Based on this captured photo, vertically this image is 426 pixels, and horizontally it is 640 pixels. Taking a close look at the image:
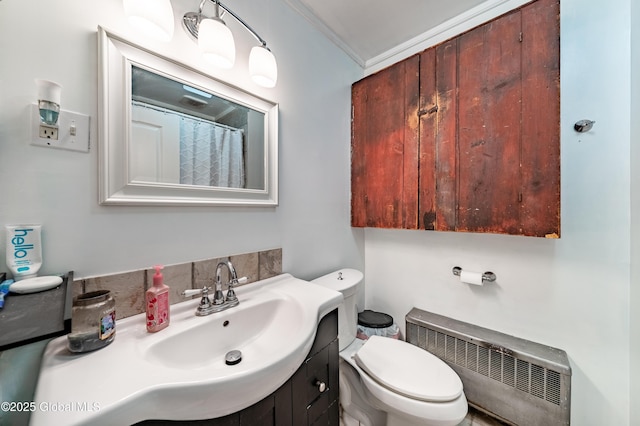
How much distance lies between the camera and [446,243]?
142 cm

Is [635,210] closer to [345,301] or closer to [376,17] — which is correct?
[345,301]

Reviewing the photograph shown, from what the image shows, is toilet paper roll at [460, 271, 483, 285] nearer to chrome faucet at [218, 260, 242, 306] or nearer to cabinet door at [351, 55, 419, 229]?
cabinet door at [351, 55, 419, 229]

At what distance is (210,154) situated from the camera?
3.07 ft

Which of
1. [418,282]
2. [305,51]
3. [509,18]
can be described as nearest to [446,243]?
[418,282]

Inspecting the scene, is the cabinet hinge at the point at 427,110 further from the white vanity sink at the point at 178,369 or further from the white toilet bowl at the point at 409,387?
the white toilet bowl at the point at 409,387

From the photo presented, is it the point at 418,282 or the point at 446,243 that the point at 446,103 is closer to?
the point at 446,243

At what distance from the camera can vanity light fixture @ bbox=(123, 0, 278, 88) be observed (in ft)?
2.17

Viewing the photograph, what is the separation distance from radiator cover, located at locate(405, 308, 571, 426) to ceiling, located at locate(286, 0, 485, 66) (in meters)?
1.83

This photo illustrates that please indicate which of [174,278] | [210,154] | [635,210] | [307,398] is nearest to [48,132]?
[210,154]

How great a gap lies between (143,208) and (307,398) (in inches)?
33.4

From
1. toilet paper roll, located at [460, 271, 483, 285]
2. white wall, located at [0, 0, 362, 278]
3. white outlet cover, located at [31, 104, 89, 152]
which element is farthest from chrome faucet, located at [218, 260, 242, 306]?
toilet paper roll, located at [460, 271, 483, 285]

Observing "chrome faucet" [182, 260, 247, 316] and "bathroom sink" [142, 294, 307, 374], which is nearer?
"bathroom sink" [142, 294, 307, 374]

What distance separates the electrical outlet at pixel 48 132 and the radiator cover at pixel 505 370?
1.79 metres

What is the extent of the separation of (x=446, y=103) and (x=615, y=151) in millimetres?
711
